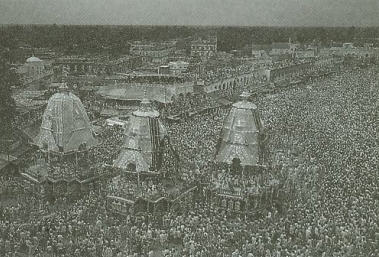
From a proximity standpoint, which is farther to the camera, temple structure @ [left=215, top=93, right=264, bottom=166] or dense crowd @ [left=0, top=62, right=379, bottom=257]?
temple structure @ [left=215, top=93, right=264, bottom=166]

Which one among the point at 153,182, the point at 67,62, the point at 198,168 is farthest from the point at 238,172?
the point at 67,62

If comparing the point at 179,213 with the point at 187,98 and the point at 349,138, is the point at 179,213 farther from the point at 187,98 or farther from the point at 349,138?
the point at 187,98

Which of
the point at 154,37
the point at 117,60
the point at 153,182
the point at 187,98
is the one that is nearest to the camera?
the point at 153,182

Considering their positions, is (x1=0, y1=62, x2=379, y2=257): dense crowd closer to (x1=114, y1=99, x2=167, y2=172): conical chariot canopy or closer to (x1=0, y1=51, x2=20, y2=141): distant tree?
(x1=114, y1=99, x2=167, y2=172): conical chariot canopy

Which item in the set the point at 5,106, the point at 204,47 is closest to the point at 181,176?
the point at 5,106

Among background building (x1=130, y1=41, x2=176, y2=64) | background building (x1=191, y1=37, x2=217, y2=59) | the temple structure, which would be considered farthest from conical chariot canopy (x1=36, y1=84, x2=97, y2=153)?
background building (x1=191, y1=37, x2=217, y2=59)

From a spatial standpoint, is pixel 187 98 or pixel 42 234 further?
pixel 187 98
